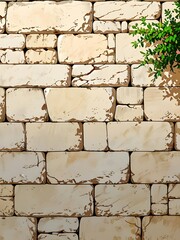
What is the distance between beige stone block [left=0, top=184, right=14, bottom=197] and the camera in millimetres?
3367

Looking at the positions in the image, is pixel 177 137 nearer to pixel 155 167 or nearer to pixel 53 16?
pixel 155 167

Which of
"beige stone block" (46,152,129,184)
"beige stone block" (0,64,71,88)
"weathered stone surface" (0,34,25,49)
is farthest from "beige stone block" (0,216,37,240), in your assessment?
"weathered stone surface" (0,34,25,49)

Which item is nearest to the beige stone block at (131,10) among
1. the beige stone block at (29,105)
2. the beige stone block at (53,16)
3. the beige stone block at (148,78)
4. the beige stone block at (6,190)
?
the beige stone block at (53,16)

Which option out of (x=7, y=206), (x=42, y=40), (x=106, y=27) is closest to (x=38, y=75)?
(x=42, y=40)

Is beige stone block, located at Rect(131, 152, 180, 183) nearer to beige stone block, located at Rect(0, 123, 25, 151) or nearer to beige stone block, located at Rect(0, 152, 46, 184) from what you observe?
beige stone block, located at Rect(0, 152, 46, 184)

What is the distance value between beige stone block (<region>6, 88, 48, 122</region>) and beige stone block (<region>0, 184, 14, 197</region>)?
468mm

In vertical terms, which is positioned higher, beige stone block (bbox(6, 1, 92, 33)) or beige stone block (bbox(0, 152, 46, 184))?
beige stone block (bbox(6, 1, 92, 33))

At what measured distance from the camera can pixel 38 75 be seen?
130 inches

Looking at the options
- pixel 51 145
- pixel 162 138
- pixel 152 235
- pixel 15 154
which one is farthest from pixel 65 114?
pixel 152 235

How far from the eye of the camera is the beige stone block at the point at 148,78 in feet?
10.8

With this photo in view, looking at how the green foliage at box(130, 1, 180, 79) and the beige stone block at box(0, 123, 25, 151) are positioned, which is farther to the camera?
the beige stone block at box(0, 123, 25, 151)

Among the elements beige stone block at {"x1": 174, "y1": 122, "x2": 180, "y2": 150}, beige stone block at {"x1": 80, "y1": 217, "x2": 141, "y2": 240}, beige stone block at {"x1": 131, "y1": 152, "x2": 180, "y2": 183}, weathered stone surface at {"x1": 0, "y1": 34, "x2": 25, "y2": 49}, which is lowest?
beige stone block at {"x1": 80, "y1": 217, "x2": 141, "y2": 240}

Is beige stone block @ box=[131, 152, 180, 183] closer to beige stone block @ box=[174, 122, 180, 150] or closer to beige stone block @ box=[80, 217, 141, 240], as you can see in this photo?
beige stone block @ box=[174, 122, 180, 150]

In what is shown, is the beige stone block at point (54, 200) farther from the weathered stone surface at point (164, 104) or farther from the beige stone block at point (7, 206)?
the weathered stone surface at point (164, 104)
